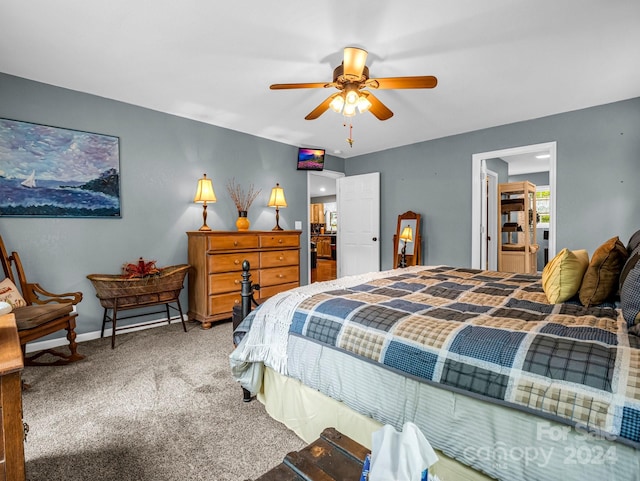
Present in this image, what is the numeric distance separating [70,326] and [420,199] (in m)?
4.55

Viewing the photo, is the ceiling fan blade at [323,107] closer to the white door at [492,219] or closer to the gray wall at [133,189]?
the gray wall at [133,189]

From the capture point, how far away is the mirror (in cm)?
482

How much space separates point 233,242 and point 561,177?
3.93m

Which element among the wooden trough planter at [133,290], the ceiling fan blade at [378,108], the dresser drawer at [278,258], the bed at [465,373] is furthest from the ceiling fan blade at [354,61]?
the wooden trough planter at [133,290]

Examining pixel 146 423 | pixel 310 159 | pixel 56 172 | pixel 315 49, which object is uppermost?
pixel 315 49

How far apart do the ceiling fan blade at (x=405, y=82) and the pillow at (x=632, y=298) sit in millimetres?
1588

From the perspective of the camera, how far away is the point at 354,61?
7.17ft

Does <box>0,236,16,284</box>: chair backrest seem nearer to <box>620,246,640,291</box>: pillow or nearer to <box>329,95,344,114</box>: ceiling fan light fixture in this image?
<box>329,95,344,114</box>: ceiling fan light fixture

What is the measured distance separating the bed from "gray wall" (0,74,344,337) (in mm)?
2375

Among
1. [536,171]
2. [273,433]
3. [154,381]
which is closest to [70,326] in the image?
[154,381]

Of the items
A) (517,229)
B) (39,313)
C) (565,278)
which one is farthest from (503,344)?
(517,229)

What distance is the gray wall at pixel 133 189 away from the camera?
2.93 meters

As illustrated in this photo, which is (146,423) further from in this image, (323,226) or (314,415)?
(323,226)

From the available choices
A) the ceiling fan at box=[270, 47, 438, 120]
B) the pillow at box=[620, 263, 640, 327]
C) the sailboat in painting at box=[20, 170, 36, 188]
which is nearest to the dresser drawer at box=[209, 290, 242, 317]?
the sailboat in painting at box=[20, 170, 36, 188]
